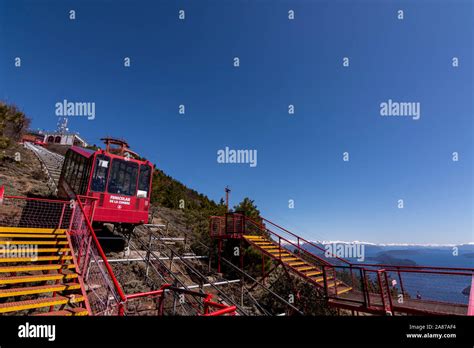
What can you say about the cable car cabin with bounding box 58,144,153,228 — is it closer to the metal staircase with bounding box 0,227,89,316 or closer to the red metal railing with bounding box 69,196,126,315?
the red metal railing with bounding box 69,196,126,315

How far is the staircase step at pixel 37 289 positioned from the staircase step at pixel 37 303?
0.18 m

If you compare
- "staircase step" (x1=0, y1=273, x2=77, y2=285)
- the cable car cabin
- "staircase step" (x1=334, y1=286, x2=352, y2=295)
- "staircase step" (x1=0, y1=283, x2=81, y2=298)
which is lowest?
"staircase step" (x1=334, y1=286, x2=352, y2=295)

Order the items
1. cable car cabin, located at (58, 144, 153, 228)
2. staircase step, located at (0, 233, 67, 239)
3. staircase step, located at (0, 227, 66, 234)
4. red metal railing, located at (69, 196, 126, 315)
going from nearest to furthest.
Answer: red metal railing, located at (69, 196, 126, 315)
staircase step, located at (0, 233, 67, 239)
staircase step, located at (0, 227, 66, 234)
cable car cabin, located at (58, 144, 153, 228)

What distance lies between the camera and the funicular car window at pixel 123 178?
33.7ft

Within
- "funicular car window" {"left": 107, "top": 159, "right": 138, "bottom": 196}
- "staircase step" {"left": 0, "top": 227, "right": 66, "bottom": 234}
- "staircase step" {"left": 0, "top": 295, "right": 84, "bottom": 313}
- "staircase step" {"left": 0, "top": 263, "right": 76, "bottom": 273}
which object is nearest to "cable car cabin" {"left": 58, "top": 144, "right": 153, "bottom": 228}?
"funicular car window" {"left": 107, "top": 159, "right": 138, "bottom": 196}

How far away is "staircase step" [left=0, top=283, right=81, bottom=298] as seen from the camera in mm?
5148

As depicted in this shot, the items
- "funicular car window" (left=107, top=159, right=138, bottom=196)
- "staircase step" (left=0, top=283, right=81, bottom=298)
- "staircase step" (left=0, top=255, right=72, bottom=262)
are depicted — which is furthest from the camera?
"funicular car window" (left=107, top=159, right=138, bottom=196)

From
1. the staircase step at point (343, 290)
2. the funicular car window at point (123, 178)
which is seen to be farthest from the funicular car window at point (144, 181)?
the staircase step at point (343, 290)

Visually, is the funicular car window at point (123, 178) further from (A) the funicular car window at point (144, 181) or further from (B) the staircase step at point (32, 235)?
(B) the staircase step at point (32, 235)

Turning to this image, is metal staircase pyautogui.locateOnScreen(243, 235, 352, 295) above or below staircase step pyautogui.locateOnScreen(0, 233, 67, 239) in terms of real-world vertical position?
below

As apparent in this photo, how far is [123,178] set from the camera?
35.0 ft

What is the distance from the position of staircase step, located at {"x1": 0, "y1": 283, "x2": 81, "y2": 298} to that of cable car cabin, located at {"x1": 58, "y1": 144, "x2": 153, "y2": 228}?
3877 mm

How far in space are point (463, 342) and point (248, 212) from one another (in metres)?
14.2

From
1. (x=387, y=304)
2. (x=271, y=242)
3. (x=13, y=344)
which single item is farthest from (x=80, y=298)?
(x=271, y=242)
